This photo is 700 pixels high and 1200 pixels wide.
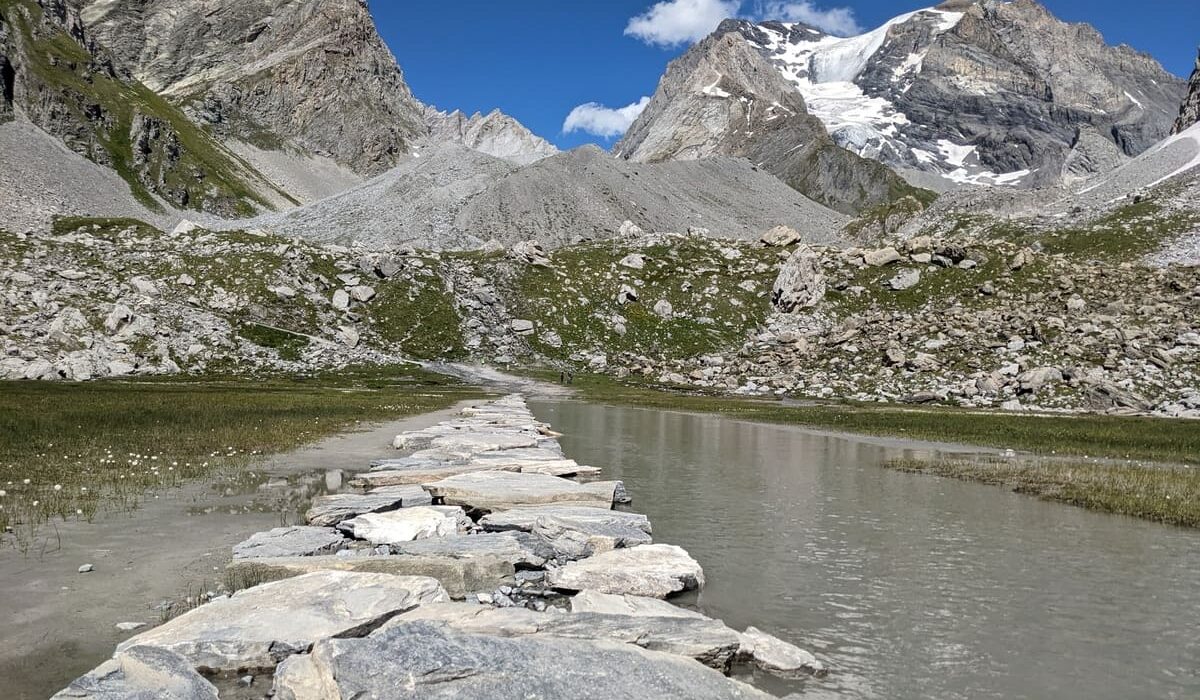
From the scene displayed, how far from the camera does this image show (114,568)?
39.0 feet

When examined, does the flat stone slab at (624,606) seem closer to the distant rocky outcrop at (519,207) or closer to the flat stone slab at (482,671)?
the flat stone slab at (482,671)

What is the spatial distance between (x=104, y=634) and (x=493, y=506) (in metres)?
8.44

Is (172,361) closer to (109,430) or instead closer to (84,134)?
(109,430)

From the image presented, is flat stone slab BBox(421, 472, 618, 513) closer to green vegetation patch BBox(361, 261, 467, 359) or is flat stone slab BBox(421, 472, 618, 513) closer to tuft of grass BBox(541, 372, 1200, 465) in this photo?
tuft of grass BBox(541, 372, 1200, 465)

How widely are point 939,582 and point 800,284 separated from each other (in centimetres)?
9497

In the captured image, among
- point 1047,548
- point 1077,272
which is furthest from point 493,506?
point 1077,272

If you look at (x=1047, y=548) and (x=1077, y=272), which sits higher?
(x=1077, y=272)

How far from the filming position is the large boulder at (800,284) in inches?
4021

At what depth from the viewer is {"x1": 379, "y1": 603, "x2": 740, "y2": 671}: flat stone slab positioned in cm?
880

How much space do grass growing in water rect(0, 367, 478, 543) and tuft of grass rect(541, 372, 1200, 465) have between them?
24.7m

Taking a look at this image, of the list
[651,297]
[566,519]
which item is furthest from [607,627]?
[651,297]

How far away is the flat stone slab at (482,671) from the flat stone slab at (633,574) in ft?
11.5

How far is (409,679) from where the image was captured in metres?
7.21

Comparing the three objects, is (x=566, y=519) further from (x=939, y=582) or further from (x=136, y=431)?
(x=136, y=431)
